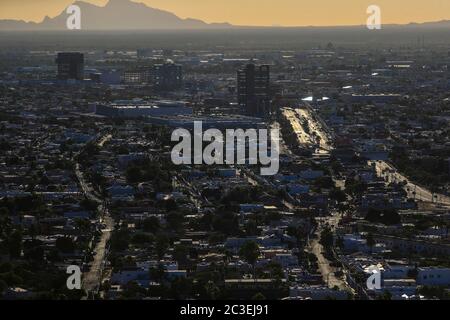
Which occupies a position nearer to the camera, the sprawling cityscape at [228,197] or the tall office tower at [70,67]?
the sprawling cityscape at [228,197]

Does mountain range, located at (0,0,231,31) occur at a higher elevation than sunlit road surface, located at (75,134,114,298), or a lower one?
lower

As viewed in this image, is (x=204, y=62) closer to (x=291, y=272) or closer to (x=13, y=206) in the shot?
(x=13, y=206)

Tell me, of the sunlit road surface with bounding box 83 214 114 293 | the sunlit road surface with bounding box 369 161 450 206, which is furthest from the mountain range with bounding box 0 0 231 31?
the sunlit road surface with bounding box 83 214 114 293

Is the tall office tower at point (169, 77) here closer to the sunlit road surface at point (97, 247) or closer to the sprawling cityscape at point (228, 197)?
the sprawling cityscape at point (228, 197)

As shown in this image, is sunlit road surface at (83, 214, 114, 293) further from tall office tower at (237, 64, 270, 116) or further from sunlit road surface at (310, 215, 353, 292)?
tall office tower at (237, 64, 270, 116)

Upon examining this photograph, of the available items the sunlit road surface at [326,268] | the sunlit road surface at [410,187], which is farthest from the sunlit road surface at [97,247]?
the sunlit road surface at [410,187]

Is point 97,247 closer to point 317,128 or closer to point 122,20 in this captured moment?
point 317,128

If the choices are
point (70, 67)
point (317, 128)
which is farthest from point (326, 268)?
point (70, 67)
